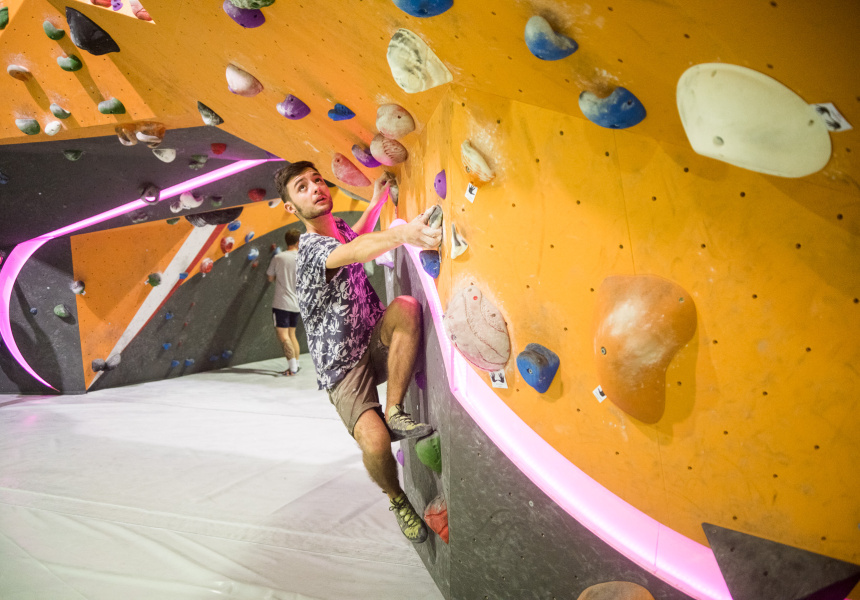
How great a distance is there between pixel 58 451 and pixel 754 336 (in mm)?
3679

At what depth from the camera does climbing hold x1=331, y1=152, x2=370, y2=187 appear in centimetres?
230

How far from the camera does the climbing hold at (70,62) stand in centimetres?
247

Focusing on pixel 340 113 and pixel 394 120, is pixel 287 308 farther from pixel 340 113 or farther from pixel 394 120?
pixel 394 120

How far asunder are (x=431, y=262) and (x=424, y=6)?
0.72 meters

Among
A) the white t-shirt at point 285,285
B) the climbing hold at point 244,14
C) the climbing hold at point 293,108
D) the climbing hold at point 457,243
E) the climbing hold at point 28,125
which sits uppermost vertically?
the climbing hold at point 244,14

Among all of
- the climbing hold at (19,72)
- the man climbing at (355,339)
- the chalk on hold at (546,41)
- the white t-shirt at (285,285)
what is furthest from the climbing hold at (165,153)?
the chalk on hold at (546,41)

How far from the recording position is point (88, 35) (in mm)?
2229

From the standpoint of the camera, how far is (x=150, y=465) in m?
3.15

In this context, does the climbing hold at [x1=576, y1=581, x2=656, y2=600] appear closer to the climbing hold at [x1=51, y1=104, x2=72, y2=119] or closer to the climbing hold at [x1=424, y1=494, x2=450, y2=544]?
the climbing hold at [x1=424, y1=494, x2=450, y2=544]

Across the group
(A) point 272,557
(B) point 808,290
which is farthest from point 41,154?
(B) point 808,290

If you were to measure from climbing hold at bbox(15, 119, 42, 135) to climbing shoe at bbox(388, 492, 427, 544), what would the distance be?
97.2 inches

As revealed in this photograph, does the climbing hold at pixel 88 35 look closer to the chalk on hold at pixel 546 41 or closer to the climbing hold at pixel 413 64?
the climbing hold at pixel 413 64

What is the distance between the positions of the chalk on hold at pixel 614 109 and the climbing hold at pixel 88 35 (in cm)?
202

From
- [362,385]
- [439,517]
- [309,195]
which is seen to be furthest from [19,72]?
[439,517]
